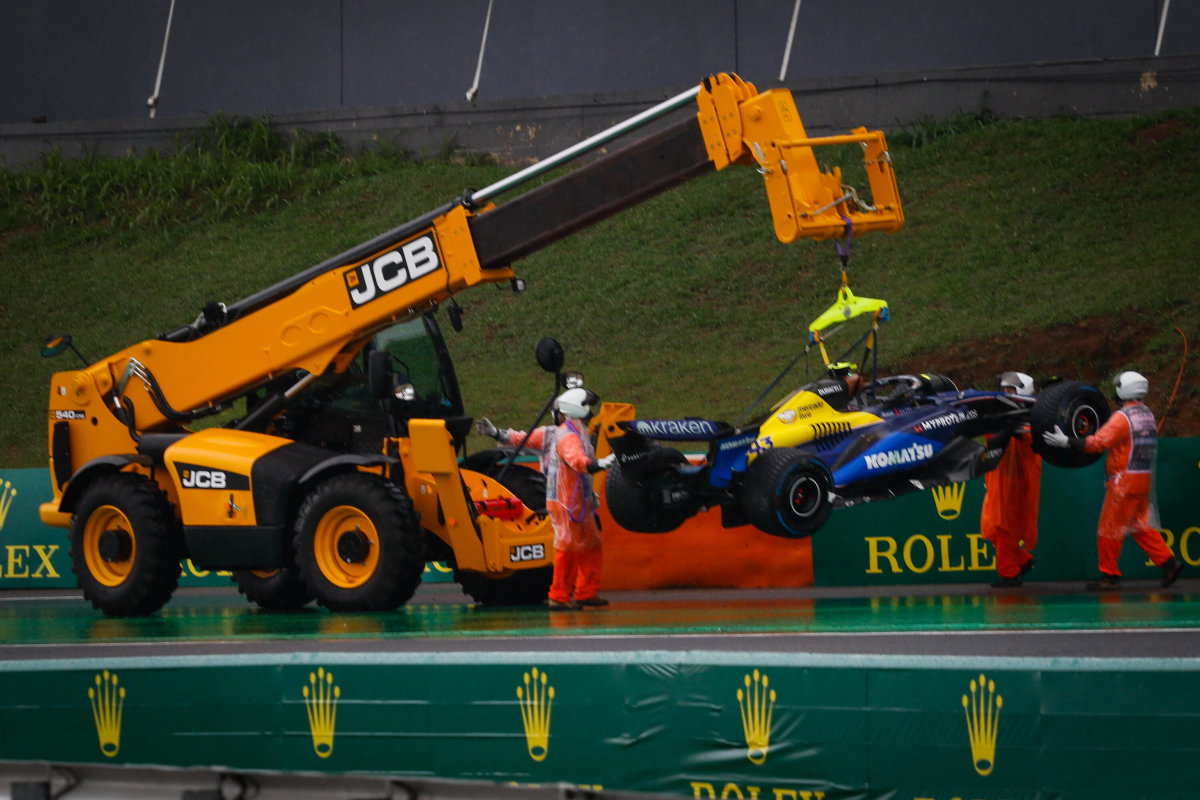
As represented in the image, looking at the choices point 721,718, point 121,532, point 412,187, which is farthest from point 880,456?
point 412,187

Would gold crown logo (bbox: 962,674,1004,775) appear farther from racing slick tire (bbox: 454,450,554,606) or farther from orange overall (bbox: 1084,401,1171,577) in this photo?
racing slick tire (bbox: 454,450,554,606)

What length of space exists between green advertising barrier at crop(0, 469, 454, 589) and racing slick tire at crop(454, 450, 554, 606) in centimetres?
539

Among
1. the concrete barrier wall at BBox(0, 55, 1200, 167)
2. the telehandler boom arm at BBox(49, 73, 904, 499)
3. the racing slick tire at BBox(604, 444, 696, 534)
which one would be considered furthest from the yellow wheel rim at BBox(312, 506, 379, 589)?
the concrete barrier wall at BBox(0, 55, 1200, 167)

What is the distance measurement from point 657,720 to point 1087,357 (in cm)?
1456

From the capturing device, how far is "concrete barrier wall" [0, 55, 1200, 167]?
941 inches

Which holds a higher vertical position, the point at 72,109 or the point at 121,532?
the point at 72,109

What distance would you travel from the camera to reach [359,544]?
1053 centimetres

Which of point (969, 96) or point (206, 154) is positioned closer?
Result: point (969, 96)

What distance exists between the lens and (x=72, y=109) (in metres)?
31.4

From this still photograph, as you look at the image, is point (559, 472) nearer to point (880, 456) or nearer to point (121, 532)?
point (880, 456)

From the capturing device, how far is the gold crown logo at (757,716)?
598cm

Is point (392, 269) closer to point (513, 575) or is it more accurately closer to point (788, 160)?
point (513, 575)

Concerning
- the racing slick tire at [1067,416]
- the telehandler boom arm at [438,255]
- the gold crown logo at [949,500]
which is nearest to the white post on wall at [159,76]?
the telehandler boom arm at [438,255]

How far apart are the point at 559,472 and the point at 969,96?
17510 millimetres
